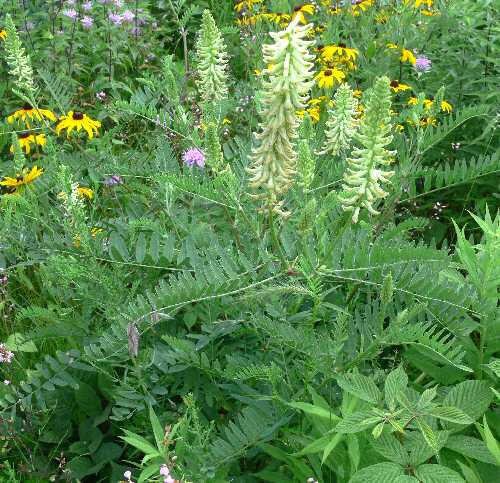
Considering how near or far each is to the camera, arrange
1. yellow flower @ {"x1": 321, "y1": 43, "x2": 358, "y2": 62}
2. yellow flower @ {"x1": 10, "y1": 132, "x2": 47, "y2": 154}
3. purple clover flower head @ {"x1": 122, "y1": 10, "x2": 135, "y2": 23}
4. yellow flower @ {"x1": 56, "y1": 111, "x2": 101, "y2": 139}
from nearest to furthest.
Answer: yellow flower @ {"x1": 56, "y1": 111, "x2": 101, "y2": 139} → yellow flower @ {"x1": 10, "y1": 132, "x2": 47, "y2": 154} → yellow flower @ {"x1": 321, "y1": 43, "x2": 358, "y2": 62} → purple clover flower head @ {"x1": 122, "y1": 10, "x2": 135, "y2": 23}

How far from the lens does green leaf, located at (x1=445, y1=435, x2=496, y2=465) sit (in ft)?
5.74

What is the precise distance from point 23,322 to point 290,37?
1.89 metres

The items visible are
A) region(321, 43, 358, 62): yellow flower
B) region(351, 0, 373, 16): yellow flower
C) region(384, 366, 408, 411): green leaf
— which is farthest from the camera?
region(351, 0, 373, 16): yellow flower

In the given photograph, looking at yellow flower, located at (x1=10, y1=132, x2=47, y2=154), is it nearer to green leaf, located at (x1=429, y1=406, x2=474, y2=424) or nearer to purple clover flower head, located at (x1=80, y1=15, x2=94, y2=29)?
purple clover flower head, located at (x1=80, y1=15, x2=94, y2=29)

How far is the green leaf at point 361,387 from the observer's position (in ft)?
5.69

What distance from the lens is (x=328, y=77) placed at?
3848mm

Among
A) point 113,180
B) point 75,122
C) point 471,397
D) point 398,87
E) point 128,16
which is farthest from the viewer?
point 128,16

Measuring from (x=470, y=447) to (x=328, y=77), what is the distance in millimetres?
2501

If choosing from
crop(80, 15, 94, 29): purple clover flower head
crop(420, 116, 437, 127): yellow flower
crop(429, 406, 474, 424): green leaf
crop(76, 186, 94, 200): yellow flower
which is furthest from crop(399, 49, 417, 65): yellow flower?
crop(429, 406, 474, 424): green leaf

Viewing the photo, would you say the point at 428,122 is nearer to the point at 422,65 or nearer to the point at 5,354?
the point at 422,65

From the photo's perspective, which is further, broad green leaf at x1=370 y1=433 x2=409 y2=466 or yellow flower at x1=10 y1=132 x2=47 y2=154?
yellow flower at x1=10 y1=132 x2=47 y2=154

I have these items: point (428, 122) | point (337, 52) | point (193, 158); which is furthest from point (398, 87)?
point (193, 158)

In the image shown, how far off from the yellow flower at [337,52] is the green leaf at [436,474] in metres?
2.75

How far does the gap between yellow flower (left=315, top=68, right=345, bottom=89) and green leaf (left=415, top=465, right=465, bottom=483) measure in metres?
2.51
